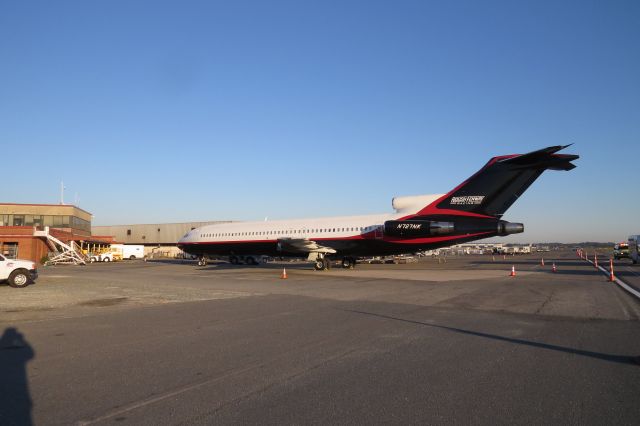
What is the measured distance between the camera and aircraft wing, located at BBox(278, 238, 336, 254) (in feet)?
101

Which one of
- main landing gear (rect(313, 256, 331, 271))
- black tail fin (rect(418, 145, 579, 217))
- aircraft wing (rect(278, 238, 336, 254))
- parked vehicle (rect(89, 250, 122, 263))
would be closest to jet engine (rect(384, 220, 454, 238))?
black tail fin (rect(418, 145, 579, 217))

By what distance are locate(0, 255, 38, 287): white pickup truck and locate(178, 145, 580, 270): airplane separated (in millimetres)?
15924

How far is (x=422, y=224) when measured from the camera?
26.9 metres

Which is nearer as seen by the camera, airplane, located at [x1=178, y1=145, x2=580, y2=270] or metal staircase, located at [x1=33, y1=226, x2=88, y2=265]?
airplane, located at [x1=178, y1=145, x2=580, y2=270]

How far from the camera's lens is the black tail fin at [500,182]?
2238 centimetres

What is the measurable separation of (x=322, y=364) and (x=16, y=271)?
16.8 metres

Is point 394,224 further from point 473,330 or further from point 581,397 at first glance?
point 581,397

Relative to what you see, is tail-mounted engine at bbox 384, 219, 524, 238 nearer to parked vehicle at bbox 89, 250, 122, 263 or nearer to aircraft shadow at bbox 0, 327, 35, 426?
aircraft shadow at bbox 0, 327, 35, 426

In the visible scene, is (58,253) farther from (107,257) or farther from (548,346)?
(548,346)

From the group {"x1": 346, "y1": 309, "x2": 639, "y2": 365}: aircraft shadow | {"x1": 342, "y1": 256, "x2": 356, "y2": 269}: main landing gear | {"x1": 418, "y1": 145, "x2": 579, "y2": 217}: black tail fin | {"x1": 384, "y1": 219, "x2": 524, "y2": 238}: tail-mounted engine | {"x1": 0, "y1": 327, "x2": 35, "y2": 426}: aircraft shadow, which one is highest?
{"x1": 418, "y1": 145, "x2": 579, "y2": 217}: black tail fin

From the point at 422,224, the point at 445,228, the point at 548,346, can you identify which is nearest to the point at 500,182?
the point at 445,228

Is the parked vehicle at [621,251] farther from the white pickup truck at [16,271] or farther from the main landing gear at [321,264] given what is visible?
the white pickup truck at [16,271]

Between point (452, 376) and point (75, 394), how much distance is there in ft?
14.2

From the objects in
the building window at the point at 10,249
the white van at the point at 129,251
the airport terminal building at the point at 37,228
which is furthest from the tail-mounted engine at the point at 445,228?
the white van at the point at 129,251
